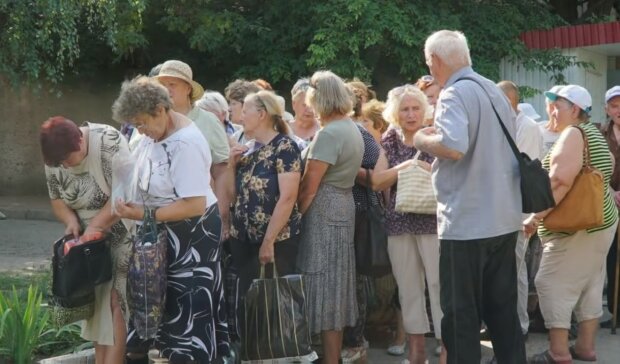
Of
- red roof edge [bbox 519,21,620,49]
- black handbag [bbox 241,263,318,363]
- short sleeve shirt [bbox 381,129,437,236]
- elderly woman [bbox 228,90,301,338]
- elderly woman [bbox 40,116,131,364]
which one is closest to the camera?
elderly woman [bbox 40,116,131,364]

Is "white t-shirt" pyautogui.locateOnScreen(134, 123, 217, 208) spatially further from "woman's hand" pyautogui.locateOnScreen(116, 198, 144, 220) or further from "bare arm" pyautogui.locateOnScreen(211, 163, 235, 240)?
"bare arm" pyautogui.locateOnScreen(211, 163, 235, 240)

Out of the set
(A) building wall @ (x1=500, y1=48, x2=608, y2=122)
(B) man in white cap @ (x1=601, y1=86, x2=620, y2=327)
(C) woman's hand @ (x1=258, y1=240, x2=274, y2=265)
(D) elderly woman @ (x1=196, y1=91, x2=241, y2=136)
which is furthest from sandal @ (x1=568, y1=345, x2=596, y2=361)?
(A) building wall @ (x1=500, y1=48, x2=608, y2=122)

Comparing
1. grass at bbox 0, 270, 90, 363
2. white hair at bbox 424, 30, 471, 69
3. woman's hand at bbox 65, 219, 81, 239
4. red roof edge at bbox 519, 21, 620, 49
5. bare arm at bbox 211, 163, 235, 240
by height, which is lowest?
grass at bbox 0, 270, 90, 363

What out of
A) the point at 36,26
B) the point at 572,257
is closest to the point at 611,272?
the point at 572,257

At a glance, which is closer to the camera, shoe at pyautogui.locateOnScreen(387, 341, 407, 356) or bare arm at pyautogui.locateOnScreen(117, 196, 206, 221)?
bare arm at pyautogui.locateOnScreen(117, 196, 206, 221)

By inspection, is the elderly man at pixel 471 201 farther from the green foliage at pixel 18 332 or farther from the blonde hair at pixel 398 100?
the green foliage at pixel 18 332

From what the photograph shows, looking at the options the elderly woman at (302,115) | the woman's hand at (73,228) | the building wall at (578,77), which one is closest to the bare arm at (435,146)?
the elderly woman at (302,115)

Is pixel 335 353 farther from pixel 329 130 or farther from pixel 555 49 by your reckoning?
pixel 555 49

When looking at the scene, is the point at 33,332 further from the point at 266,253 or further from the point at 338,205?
the point at 338,205

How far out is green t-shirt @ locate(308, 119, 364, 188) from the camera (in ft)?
18.2

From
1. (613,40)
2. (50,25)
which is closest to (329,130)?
(50,25)

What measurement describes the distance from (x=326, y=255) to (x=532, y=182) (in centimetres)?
145

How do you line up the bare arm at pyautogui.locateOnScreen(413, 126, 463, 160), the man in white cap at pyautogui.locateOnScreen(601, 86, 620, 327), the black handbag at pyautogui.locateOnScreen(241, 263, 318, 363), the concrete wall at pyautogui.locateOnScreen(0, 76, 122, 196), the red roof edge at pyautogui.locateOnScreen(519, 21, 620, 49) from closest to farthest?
the bare arm at pyautogui.locateOnScreen(413, 126, 463, 160)
the black handbag at pyautogui.locateOnScreen(241, 263, 318, 363)
the man in white cap at pyautogui.locateOnScreen(601, 86, 620, 327)
the red roof edge at pyautogui.locateOnScreen(519, 21, 620, 49)
the concrete wall at pyautogui.locateOnScreen(0, 76, 122, 196)

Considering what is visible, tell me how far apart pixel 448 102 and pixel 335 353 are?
185cm
